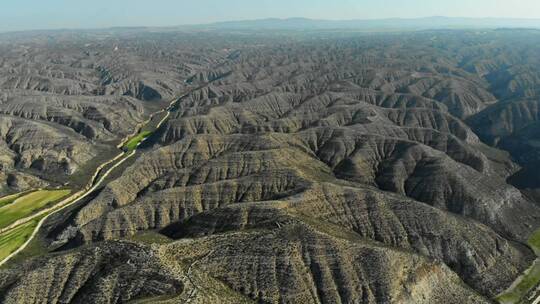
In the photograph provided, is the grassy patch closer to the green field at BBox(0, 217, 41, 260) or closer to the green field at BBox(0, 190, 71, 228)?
the green field at BBox(0, 217, 41, 260)

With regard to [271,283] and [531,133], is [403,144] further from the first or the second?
[271,283]

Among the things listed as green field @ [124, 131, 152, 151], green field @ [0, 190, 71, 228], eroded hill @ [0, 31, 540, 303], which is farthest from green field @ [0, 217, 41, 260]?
green field @ [124, 131, 152, 151]

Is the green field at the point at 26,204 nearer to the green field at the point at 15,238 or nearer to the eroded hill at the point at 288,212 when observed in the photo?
the green field at the point at 15,238

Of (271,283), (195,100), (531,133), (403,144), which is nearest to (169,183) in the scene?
(271,283)

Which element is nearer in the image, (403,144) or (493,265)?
(493,265)

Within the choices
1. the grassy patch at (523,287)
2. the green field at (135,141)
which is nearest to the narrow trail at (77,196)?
the green field at (135,141)

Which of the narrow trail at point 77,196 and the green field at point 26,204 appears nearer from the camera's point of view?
the narrow trail at point 77,196
